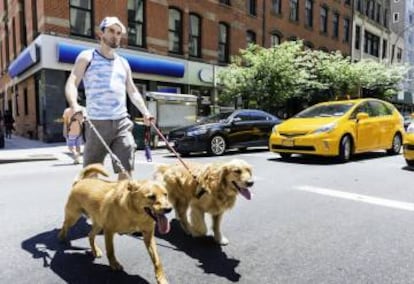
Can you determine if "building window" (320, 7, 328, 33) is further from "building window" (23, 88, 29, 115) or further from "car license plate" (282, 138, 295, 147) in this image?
"car license plate" (282, 138, 295, 147)

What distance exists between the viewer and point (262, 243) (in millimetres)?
4227

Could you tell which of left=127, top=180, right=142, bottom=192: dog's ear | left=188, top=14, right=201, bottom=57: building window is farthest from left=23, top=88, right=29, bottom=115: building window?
left=127, top=180, right=142, bottom=192: dog's ear

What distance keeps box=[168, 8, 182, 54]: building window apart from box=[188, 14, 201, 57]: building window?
0.80m

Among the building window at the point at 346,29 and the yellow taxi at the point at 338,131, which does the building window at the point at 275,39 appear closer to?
the building window at the point at 346,29

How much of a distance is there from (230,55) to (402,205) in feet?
68.4

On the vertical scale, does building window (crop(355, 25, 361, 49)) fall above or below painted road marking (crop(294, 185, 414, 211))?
above

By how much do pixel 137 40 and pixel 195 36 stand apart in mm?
4309

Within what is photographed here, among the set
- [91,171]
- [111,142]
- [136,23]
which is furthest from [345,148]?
[136,23]

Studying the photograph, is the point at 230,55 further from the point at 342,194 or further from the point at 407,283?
the point at 407,283

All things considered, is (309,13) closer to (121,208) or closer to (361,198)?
(361,198)

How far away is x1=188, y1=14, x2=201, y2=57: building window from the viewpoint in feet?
76.1

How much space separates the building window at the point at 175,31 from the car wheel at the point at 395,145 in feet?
44.2

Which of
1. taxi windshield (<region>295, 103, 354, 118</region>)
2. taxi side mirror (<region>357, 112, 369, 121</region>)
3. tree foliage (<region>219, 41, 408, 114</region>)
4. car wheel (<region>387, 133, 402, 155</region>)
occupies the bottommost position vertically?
car wheel (<region>387, 133, 402, 155</region>)

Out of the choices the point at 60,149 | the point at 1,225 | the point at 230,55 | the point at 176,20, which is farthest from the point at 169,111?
the point at 1,225
